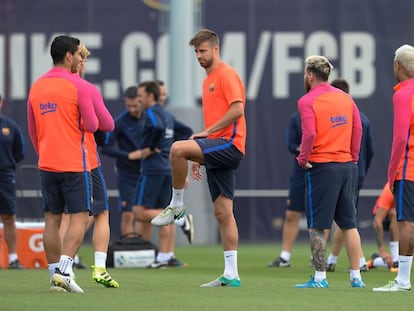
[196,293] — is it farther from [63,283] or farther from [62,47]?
[62,47]

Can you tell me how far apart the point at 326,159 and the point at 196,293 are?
1.60 m

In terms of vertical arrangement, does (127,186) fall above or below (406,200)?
below

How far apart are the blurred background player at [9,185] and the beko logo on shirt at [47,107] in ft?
16.5

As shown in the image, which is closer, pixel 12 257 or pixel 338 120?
pixel 338 120

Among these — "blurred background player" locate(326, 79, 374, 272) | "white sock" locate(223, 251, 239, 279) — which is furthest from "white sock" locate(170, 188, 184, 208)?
"blurred background player" locate(326, 79, 374, 272)

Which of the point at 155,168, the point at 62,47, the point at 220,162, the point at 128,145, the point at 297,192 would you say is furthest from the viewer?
the point at 128,145

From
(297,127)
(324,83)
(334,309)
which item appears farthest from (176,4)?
(334,309)

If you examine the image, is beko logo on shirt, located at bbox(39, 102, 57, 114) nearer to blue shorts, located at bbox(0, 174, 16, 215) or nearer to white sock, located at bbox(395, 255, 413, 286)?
white sock, located at bbox(395, 255, 413, 286)

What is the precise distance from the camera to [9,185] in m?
15.3

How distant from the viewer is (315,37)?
71.9ft

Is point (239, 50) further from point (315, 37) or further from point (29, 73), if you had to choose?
point (29, 73)

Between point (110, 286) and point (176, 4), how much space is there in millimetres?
10851

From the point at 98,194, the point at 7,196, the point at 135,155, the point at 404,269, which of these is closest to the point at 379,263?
the point at 135,155

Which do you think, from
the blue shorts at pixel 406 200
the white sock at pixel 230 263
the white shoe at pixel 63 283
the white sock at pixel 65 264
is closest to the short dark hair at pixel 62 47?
the white sock at pixel 65 264
